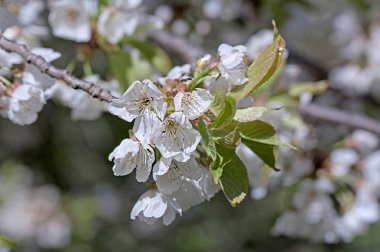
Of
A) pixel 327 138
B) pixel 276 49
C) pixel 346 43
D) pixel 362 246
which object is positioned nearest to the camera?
pixel 276 49

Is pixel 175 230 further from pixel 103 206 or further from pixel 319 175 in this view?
pixel 319 175

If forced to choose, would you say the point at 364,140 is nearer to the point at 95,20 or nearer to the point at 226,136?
the point at 95,20

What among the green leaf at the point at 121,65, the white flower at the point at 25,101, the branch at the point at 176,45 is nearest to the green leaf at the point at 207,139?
the white flower at the point at 25,101

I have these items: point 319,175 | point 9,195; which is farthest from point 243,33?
point 9,195

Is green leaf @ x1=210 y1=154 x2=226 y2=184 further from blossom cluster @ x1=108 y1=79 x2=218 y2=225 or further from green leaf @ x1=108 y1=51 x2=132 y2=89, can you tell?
green leaf @ x1=108 y1=51 x2=132 y2=89

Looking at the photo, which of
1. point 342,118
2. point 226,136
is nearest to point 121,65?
point 226,136

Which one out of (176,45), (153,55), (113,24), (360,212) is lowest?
(360,212)
